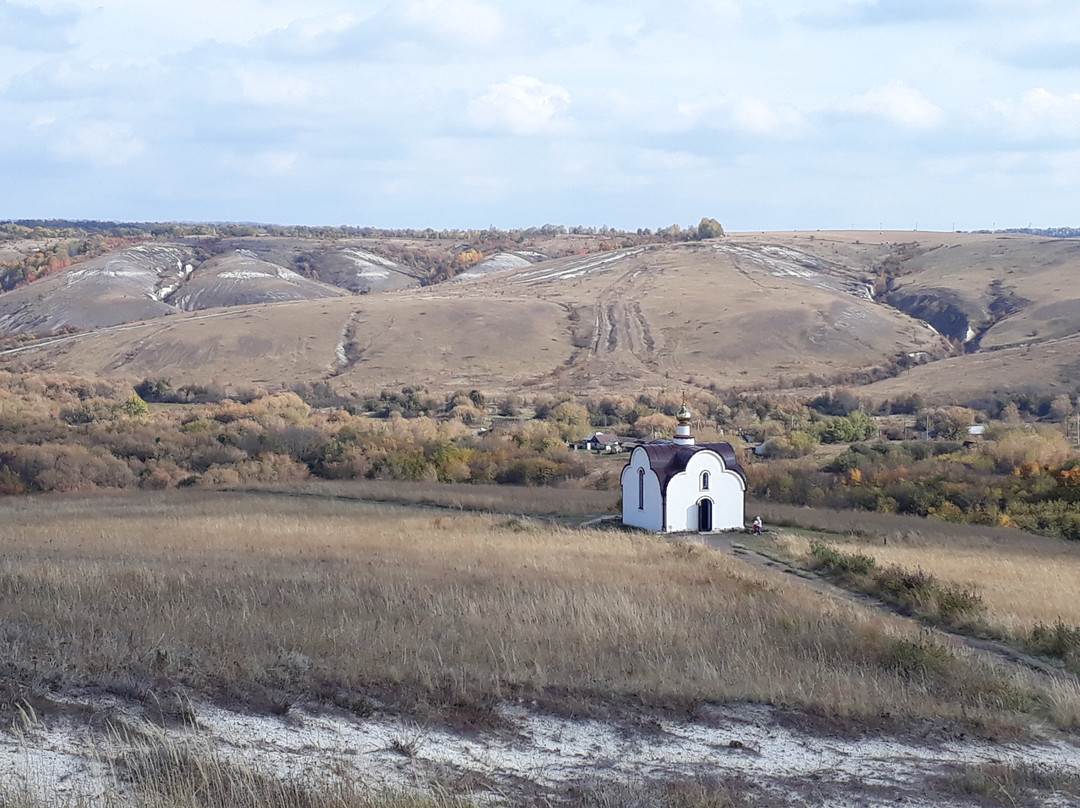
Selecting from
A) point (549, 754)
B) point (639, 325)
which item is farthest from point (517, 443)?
point (639, 325)

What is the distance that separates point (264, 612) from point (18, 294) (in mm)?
139121

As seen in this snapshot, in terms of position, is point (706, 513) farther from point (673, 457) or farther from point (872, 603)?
point (872, 603)

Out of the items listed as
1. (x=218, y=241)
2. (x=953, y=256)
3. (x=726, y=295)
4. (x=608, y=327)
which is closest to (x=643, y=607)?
(x=608, y=327)

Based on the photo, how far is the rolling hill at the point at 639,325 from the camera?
300 feet

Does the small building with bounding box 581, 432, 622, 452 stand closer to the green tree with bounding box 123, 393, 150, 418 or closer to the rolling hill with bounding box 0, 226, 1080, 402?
the rolling hill with bounding box 0, 226, 1080, 402

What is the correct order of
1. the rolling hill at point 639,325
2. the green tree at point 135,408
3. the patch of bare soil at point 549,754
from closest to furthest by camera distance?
1. the patch of bare soil at point 549,754
2. the green tree at point 135,408
3. the rolling hill at point 639,325

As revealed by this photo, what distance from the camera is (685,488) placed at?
33.7m

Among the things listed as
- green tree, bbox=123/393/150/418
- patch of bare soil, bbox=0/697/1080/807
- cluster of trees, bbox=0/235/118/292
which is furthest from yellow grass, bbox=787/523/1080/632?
cluster of trees, bbox=0/235/118/292

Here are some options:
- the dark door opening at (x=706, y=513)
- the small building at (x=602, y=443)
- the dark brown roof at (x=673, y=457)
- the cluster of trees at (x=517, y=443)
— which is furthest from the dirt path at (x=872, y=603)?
the small building at (x=602, y=443)

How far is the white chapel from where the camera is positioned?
3334 cm

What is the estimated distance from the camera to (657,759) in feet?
30.2

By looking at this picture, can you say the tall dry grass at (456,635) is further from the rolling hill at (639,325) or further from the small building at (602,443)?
the rolling hill at (639,325)

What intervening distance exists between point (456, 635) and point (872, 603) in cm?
998

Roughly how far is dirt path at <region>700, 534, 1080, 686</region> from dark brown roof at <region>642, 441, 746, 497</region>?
2.20 meters
